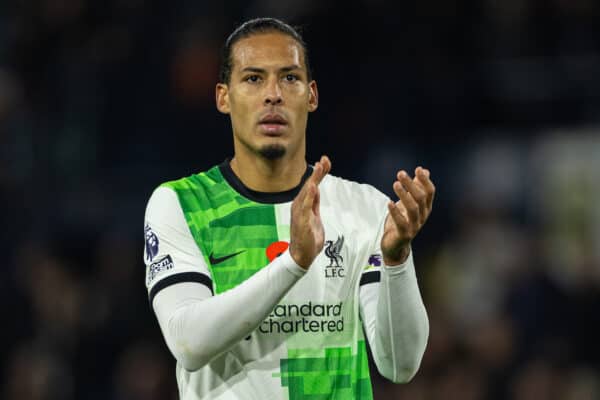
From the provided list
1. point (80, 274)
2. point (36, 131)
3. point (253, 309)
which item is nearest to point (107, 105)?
point (36, 131)

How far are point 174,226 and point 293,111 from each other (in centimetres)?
61

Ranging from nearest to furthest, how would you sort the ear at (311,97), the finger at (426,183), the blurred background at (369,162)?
the finger at (426,183) < the ear at (311,97) < the blurred background at (369,162)

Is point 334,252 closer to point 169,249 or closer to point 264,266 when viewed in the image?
point 264,266

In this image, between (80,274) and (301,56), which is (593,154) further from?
(301,56)

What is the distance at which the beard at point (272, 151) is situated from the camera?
448cm

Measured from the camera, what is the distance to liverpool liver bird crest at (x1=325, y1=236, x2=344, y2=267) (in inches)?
173

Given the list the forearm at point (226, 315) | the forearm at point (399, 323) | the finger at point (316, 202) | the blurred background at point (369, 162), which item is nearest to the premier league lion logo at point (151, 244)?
the forearm at point (226, 315)

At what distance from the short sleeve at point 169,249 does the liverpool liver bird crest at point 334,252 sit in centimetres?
45

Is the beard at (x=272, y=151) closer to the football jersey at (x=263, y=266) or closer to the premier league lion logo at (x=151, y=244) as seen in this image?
the football jersey at (x=263, y=266)

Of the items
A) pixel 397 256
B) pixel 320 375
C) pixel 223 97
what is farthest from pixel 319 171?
pixel 223 97

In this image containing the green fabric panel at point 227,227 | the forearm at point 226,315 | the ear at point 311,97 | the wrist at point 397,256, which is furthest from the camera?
the ear at point 311,97

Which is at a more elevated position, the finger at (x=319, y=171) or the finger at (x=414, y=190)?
the finger at (x=319, y=171)

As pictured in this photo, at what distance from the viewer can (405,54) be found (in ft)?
34.8

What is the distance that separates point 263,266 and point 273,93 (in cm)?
64
